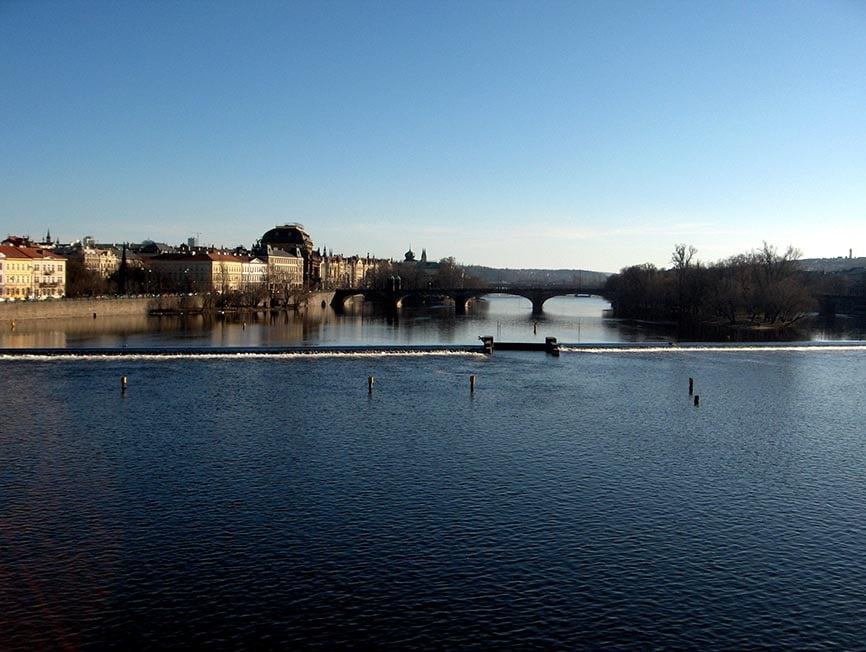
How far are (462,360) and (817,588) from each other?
35758 mm

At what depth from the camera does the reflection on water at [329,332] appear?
60281 millimetres

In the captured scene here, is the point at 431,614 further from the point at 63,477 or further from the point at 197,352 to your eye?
the point at 197,352

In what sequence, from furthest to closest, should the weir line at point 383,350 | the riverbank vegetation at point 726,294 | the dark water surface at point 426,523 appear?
the riverbank vegetation at point 726,294, the weir line at point 383,350, the dark water surface at point 426,523

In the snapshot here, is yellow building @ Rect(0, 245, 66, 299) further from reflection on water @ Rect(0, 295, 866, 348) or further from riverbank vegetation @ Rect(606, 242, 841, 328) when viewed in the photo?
riverbank vegetation @ Rect(606, 242, 841, 328)

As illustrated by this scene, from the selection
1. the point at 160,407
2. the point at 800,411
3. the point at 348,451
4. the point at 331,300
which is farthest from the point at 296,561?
the point at 331,300

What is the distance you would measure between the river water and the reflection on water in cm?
2469

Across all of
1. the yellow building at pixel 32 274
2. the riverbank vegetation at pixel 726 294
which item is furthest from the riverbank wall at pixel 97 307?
the riverbank vegetation at pixel 726 294

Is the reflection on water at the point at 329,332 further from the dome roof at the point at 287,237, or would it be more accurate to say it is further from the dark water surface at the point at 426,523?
the dome roof at the point at 287,237

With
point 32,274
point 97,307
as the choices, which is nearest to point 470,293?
Result: point 97,307

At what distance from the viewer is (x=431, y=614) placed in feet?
44.8

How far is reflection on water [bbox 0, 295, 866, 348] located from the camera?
60281 mm

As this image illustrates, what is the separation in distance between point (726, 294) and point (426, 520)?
75680 mm

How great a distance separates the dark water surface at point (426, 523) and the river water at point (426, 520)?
7 cm

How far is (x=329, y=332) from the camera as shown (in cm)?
7225
